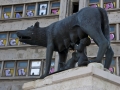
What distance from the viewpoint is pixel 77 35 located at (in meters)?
7.12

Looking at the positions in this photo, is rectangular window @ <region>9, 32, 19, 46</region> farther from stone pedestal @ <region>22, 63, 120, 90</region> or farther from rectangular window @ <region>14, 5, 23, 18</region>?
stone pedestal @ <region>22, 63, 120, 90</region>

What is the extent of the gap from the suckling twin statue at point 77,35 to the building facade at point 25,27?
49.6 feet

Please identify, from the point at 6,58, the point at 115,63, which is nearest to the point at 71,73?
the point at 115,63

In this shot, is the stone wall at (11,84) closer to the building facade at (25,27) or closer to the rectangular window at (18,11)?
the building facade at (25,27)

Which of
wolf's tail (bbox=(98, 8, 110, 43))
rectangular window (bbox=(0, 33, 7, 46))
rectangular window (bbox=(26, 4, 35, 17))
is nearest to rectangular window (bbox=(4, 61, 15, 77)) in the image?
rectangular window (bbox=(0, 33, 7, 46))

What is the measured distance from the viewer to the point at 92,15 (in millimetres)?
6824

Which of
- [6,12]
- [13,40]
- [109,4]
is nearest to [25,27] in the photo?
[13,40]

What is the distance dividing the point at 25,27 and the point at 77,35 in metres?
19.5

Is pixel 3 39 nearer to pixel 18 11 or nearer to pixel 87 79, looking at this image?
pixel 18 11

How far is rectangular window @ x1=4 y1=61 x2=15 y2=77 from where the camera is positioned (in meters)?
25.2

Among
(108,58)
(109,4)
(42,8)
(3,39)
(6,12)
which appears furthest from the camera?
(6,12)

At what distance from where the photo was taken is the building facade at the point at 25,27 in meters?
23.8

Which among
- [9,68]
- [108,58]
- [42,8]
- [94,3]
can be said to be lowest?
[9,68]

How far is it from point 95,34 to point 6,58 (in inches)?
788
